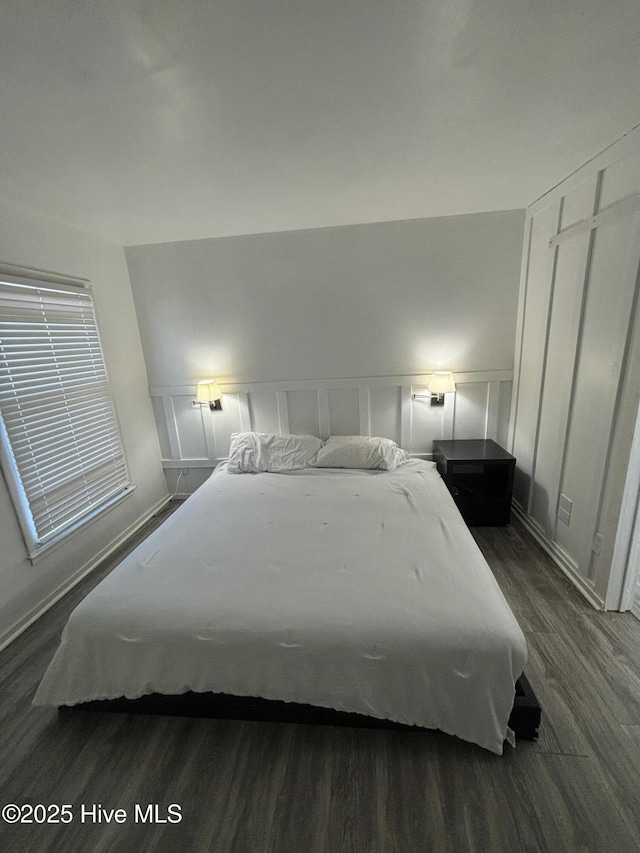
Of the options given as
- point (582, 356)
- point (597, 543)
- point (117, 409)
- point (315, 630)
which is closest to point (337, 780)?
point (315, 630)

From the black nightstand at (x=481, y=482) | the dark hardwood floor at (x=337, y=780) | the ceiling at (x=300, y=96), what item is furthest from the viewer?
the black nightstand at (x=481, y=482)

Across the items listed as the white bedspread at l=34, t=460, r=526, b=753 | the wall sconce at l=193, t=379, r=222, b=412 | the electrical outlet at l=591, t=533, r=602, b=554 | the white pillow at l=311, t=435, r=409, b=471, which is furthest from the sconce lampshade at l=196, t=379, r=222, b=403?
the electrical outlet at l=591, t=533, r=602, b=554

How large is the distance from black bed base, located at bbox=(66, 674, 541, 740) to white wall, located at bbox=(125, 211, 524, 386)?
90.1 inches

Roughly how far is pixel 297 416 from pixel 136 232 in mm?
1928

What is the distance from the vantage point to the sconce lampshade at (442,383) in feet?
9.03

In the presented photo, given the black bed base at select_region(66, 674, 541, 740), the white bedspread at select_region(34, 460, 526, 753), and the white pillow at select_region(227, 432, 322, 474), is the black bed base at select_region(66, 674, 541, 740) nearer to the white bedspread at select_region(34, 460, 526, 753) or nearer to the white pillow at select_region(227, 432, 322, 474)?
the white bedspread at select_region(34, 460, 526, 753)

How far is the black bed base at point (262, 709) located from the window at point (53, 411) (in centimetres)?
117

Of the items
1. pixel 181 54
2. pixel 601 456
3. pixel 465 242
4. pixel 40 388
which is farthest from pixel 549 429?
pixel 40 388

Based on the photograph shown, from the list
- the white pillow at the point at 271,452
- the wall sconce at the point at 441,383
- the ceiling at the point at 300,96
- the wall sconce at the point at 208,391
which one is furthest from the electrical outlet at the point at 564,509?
the wall sconce at the point at 208,391

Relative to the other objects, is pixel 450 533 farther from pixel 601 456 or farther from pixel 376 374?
pixel 376 374

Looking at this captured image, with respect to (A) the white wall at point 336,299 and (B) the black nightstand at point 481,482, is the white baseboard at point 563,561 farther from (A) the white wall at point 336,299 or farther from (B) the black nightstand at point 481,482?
(A) the white wall at point 336,299

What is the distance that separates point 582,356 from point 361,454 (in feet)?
Result: 5.08

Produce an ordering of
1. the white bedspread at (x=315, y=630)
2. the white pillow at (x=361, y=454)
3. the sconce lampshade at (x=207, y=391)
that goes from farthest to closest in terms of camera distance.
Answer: the sconce lampshade at (x=207, y=391), the white pillow at (x=361, y=454), the white bedspread at (x=315, y=630)

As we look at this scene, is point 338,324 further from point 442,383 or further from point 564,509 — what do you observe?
point 564,509
